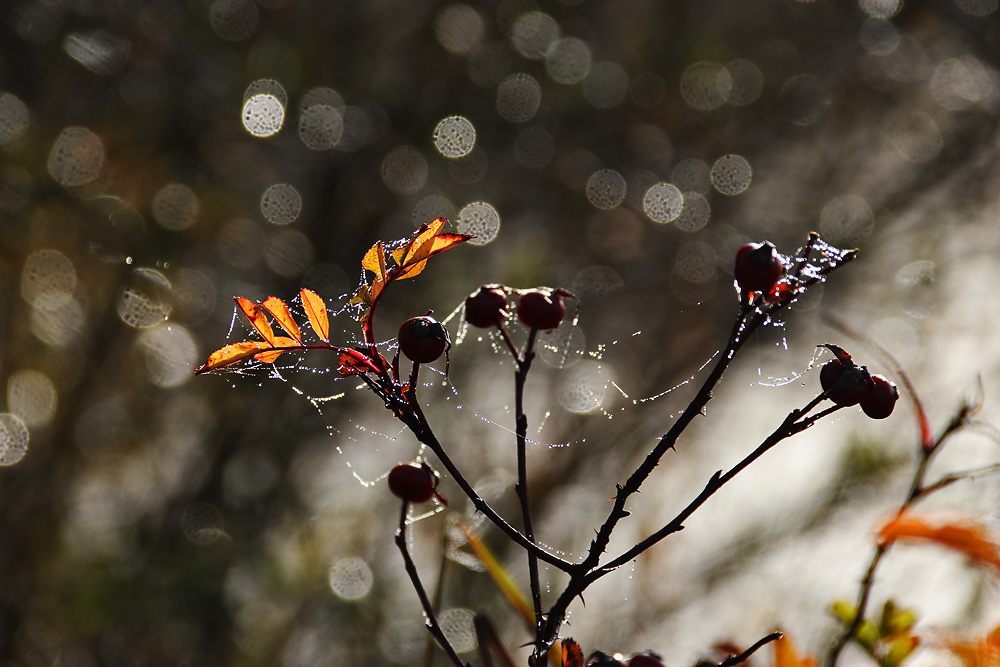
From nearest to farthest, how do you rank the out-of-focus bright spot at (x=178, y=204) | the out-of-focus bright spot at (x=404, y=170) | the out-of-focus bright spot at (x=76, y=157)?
1. the out-of-focus bright spot at (x=76, y=157)
2. the out-of-focus bright spot at (x=178, y=204)
3. the out-of-focus bright spot at (x=404, y=170)

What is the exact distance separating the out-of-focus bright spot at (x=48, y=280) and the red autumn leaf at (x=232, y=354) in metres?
2.58

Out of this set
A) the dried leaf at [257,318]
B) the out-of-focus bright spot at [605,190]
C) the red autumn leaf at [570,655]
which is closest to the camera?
the red autumn leaf at [570,655]

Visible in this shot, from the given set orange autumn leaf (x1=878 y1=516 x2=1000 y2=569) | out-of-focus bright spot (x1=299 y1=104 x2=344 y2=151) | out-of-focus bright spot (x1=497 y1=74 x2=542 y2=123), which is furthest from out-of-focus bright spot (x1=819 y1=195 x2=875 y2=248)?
orange autumn leaf (x1=878 y1=516 x2=1000 y2=569)

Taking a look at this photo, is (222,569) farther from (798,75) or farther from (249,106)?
(798,75)

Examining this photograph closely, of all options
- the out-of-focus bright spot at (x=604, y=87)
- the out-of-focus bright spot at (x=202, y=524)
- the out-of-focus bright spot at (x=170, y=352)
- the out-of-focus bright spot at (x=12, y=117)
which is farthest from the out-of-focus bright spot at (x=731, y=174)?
the out-of-focus bright spot at (x=12, y=117)

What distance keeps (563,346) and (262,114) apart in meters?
1.57

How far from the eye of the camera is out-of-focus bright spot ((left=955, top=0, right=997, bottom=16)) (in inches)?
114

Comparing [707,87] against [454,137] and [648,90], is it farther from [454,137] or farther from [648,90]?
[454,137]

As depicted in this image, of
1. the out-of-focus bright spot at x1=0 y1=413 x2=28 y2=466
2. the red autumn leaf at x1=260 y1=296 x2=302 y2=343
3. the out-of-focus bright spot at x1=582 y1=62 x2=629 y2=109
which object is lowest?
the out-of-focus bright spot at x1=0 y1=413 x2=28 y2=466

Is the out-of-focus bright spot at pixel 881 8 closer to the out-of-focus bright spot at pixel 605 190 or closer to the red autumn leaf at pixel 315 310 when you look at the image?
the out-of-focus bright spot at pixel 605 190

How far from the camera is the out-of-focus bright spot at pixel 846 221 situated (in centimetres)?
310

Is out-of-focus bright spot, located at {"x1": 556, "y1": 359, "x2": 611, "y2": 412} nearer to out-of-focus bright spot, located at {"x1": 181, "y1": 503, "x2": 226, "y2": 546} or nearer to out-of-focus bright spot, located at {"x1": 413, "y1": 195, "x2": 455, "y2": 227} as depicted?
out-of-focus bright spot, located at {"x1": 413, "y1": 195, "x2": 455, "y2": 227}

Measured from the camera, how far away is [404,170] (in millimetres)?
3068

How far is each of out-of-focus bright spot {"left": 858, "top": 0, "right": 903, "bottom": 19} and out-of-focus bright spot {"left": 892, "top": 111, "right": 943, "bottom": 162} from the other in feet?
1.46
